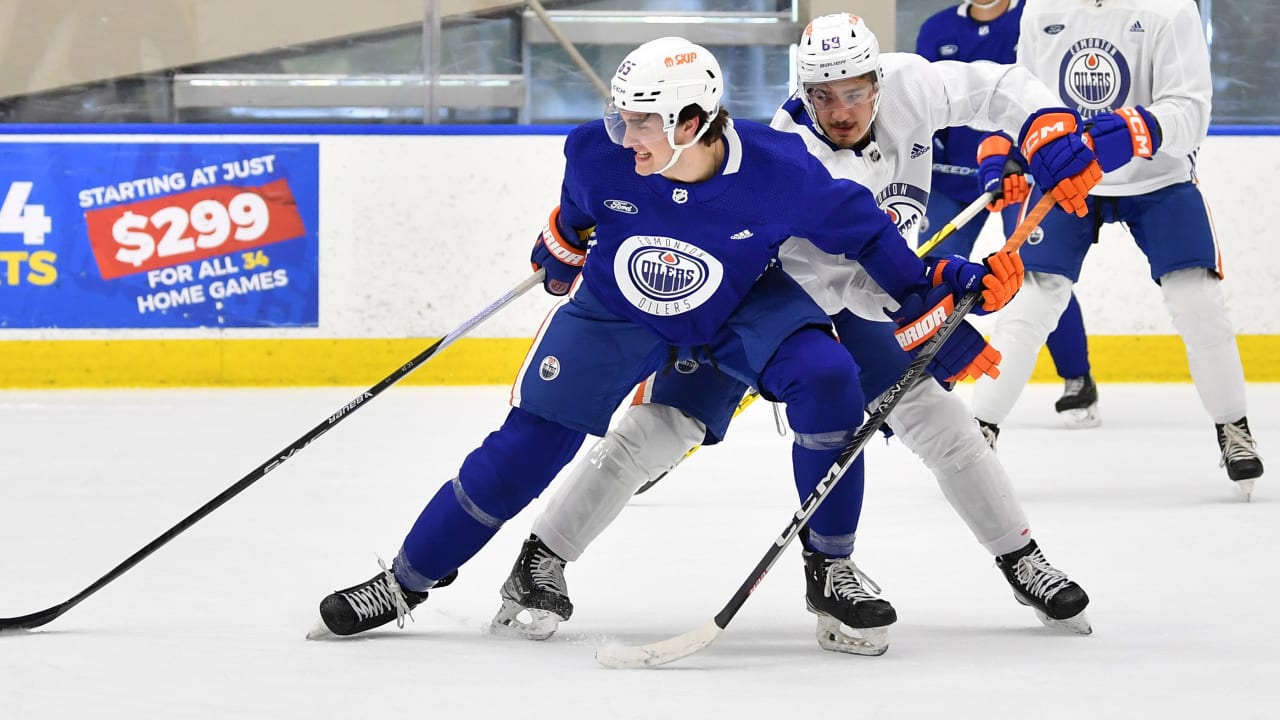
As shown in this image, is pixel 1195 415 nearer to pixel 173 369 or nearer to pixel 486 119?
pixel 486 119

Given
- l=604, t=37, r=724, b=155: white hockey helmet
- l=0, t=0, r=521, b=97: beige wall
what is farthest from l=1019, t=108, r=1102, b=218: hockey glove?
l=0, t=0, r=521, b=97: beige wall

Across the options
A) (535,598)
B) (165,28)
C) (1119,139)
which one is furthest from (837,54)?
(165,28)

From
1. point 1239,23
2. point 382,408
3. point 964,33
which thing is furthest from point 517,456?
point 1239,23

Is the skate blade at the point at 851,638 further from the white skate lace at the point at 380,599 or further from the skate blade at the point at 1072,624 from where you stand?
the white skate lace at the point at 380,599

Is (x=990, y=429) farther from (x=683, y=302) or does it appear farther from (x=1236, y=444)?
(x=683, y=302)

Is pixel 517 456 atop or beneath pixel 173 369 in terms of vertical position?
atop

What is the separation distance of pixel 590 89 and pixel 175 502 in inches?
115

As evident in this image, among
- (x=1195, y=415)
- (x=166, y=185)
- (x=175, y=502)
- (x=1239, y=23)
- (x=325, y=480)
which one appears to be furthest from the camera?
(x=1239, y=23)

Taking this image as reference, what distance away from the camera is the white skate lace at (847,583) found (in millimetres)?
2358

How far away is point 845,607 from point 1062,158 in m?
0.83

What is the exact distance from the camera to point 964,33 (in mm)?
5203

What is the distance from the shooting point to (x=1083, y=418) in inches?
194

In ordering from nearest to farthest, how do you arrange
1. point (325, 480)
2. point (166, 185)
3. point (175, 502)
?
point (175, 502) → point (325, 480) → point (166, 185)

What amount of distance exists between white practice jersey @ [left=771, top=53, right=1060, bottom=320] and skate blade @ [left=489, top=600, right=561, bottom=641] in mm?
881
